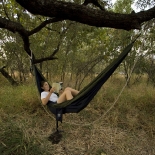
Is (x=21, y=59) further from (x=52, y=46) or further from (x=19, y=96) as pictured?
→ (x=19, y=96)

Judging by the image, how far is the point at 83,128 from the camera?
2.32 meters

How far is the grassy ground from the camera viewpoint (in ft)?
5.65

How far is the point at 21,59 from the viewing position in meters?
4.60

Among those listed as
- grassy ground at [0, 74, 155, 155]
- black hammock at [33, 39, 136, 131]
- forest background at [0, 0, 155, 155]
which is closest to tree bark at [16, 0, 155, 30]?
forest background at [0, 0, 155, 155]

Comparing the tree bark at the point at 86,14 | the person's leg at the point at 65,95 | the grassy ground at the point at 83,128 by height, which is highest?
the tree bark at the point at 86,14

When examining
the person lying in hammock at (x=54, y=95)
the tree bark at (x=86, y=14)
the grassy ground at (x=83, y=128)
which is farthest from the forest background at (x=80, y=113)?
the person lying in hammock at (x=54, y=95)

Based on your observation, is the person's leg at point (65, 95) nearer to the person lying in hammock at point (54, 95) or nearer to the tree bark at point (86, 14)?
the person lying in hammock at point (54, 95)

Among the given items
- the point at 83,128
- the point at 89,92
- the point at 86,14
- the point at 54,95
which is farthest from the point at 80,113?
the point at 86,14

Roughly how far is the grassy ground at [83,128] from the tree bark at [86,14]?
2.87ft

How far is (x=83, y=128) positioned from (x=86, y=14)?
5.02 ft

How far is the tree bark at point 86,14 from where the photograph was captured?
1593 millimetres

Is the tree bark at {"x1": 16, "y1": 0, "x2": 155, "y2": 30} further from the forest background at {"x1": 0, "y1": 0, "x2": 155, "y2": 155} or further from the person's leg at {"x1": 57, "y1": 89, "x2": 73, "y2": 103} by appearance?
the person's leg at {"x1": 57, "y1": 89, "x2": 73, "y2": 103}

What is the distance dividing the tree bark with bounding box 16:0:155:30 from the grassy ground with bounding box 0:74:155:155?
87 cm

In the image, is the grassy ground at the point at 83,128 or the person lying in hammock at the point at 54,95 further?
the person lying in hammock at the point at 54,95
